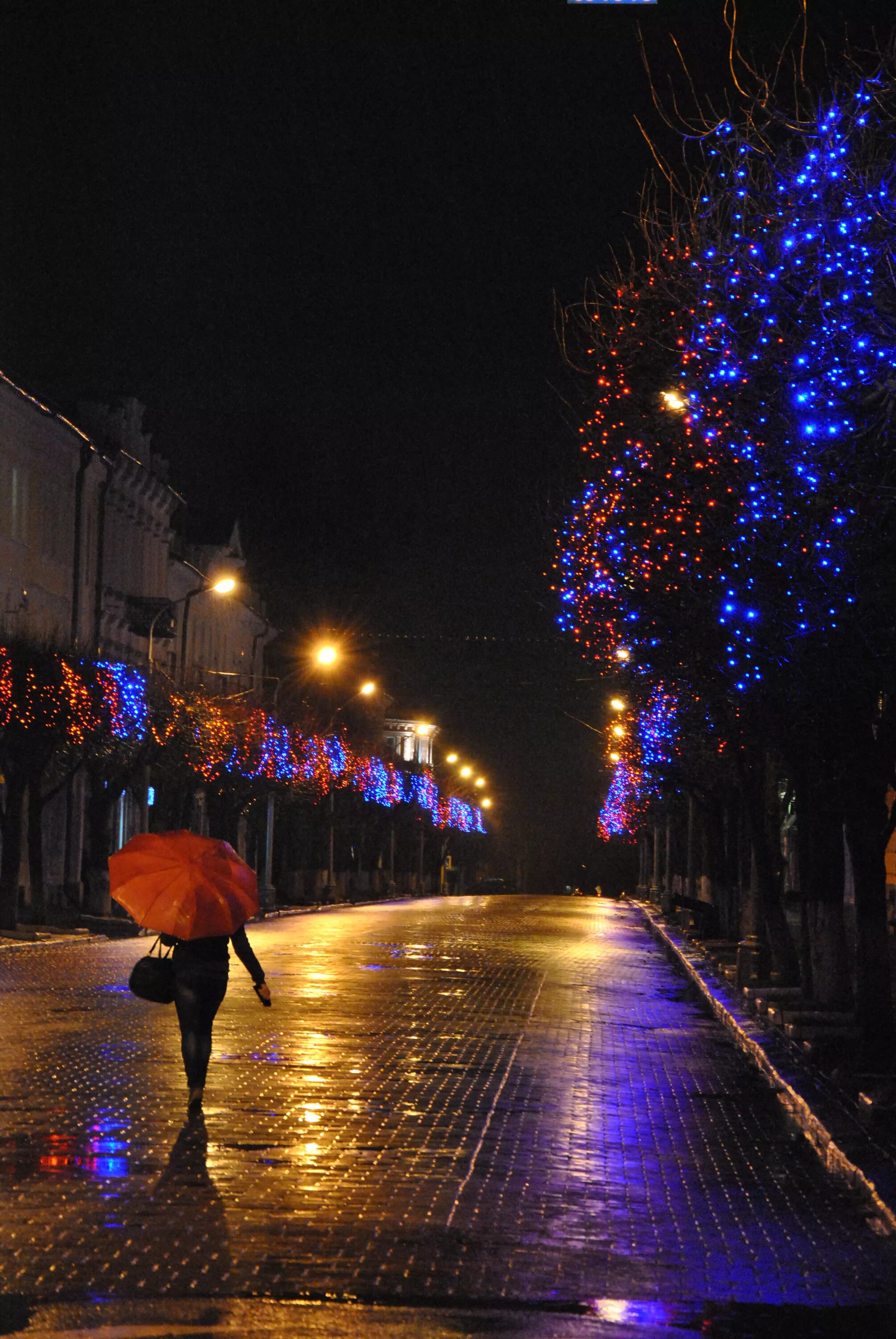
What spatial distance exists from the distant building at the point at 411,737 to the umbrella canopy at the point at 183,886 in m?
133

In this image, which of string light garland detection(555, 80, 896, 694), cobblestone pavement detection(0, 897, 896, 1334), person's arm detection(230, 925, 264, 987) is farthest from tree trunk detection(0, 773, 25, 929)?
person's arm detection(230, 925, 264, 987)

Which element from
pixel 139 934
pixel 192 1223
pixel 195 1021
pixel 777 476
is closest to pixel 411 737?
pixel 139 934

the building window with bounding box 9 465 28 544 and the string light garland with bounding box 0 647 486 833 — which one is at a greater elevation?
the building window with bounding box 9 465 28 544

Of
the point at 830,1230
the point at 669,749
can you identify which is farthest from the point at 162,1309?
the point at 669,749

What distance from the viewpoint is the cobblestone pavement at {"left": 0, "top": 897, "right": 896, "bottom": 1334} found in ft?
24.7

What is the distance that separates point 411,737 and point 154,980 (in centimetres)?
13915

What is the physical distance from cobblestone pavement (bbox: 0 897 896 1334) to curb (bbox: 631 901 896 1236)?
0.17m

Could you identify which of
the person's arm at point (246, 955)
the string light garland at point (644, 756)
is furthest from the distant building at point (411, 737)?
the person's arm at point (246, 955)

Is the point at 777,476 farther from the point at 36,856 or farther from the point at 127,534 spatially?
the point at 127,534

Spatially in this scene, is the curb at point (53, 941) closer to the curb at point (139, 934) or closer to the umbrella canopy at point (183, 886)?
the curb at point (139, 934)

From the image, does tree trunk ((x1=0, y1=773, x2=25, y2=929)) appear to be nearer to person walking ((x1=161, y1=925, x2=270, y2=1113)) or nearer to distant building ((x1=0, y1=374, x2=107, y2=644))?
distant building ((x1=0, y1=374, x2=107, y2=644))

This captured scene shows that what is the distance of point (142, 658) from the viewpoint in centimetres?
5634

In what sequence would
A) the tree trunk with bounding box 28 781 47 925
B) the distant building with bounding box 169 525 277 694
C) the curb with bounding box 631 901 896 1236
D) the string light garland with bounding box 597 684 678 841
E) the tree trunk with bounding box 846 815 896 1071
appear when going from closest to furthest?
→ the curb with bounding box 631 901 896 1236 → the tree trunk with bounding box 846 815 896 1071 → the string light garland with bounding box 597 684 678 841 → the tree trunk with bounding box 28 781 47 925 → the distant building with bounding box 169 525 277 694

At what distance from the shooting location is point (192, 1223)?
8328 millimetres
